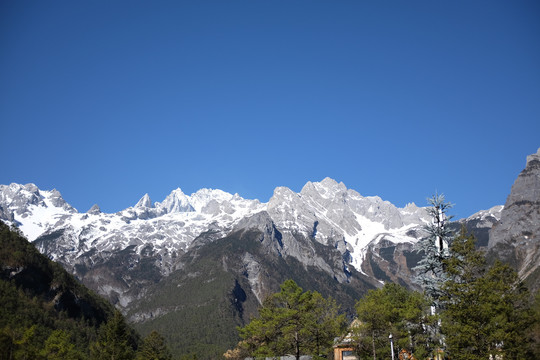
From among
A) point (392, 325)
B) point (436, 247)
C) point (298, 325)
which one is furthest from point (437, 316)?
point (298, 325)

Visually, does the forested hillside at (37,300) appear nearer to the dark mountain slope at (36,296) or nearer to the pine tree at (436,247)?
the dark mountain slope at (36,296)

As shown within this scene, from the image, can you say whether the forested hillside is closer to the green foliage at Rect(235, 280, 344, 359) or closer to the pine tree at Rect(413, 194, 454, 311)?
the green foliage at Rect(235, 280, 344, 359)

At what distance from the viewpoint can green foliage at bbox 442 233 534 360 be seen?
38406 millimetres

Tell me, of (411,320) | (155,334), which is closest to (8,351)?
(155,334)

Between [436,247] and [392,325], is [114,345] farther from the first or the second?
[436,247]

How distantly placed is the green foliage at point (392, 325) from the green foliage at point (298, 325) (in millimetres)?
3671

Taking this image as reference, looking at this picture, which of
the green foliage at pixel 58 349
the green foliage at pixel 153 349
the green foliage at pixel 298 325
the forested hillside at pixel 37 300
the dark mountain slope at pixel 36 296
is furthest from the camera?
the dark mountain slope at pixel 36 296

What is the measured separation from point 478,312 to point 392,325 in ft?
55.6

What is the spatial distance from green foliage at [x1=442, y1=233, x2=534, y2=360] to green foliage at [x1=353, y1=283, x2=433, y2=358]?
7.73 meters

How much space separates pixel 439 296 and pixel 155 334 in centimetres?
7076

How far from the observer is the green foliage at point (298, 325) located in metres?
57.2

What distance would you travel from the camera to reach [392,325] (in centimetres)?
5444

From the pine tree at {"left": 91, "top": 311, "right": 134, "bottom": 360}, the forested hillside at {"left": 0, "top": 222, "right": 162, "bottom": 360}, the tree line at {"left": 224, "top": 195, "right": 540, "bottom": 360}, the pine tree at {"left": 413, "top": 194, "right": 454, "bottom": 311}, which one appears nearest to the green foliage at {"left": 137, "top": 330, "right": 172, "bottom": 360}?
the forested hillside at {"left": 0, "top": 222, "right": 162, "bottom": 360}

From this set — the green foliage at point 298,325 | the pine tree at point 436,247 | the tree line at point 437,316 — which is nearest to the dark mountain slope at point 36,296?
the green foliage at point 298,325
